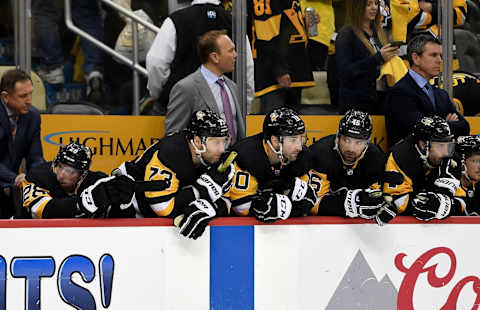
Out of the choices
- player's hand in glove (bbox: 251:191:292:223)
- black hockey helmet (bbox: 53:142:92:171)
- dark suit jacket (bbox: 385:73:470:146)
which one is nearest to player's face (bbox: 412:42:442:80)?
dark suit jacket (bbox: 385:73:470:146)

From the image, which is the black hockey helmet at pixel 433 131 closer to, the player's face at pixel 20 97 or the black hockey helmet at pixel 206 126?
the black hockey helmet at pixel 206 126

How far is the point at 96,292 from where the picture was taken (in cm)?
435

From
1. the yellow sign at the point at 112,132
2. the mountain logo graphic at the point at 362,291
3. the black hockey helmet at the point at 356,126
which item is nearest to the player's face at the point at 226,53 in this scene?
the yellow sign at the point at 112,132

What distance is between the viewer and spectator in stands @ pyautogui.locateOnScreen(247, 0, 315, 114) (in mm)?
6176

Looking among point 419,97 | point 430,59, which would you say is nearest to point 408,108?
point 419,97

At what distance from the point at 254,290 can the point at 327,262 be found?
0.42 metres

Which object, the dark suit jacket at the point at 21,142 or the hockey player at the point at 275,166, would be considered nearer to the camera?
the hockey player at the point at 275,166

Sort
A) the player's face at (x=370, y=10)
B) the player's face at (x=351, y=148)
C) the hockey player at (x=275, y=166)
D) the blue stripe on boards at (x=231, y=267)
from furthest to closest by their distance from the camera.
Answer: the player's face at (x=370, y=10) → the player's face at (x=351, y=148) → the hockey player at (x=275, y=166) → the blue stripe on boards at (x=231, y=267)

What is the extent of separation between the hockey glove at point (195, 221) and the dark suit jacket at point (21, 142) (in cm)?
182

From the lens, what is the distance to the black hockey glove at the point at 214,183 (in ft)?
14.8

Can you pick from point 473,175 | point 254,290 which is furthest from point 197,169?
point 473,175

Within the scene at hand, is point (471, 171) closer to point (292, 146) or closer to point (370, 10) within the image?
point (370, 10)

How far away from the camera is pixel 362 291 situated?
4539mm

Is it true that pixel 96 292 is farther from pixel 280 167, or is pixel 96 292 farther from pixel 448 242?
pixel 448 242
